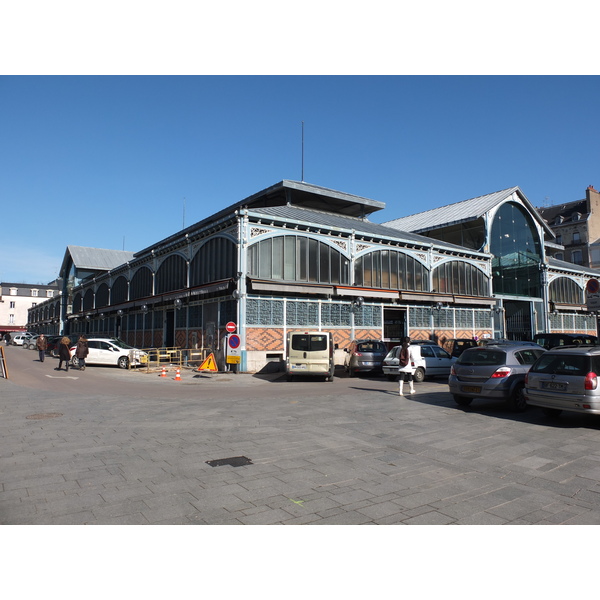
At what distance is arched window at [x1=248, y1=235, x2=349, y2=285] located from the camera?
77.8 ft

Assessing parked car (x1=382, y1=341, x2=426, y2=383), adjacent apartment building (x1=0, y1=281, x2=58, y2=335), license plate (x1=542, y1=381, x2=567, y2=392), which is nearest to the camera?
license plate (x1=542, y1=381, x2=567, y2=392)

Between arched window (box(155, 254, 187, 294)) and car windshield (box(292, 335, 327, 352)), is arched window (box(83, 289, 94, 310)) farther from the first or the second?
car windshield (box(292, 335, 327, 352))

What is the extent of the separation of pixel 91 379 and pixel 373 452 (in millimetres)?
15792

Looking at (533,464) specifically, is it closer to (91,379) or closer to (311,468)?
(311,468)

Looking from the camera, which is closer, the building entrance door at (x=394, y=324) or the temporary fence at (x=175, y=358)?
the temporary fence at (x=175, y=358)

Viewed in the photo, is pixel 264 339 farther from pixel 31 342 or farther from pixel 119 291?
pixel 31 342

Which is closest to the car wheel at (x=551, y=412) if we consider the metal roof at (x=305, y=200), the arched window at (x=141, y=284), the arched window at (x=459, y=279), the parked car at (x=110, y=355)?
the parked car at (x=110, y=355)

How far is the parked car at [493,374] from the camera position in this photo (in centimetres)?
1123

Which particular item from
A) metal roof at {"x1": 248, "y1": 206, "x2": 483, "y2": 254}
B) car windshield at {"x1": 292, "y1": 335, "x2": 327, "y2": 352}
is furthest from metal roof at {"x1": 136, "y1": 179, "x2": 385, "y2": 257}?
car windshield at {"x1": 292, "y1": 335, "x2": 327, "y2": 352}

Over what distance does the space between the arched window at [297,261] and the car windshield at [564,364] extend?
15.6 m

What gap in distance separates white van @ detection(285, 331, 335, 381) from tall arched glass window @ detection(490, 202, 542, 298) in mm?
22948

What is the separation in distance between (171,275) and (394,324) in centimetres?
1565

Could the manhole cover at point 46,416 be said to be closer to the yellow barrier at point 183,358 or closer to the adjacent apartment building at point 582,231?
the yellow barrier at point 183,358

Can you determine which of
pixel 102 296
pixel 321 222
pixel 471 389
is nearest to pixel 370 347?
pixel 321 222
